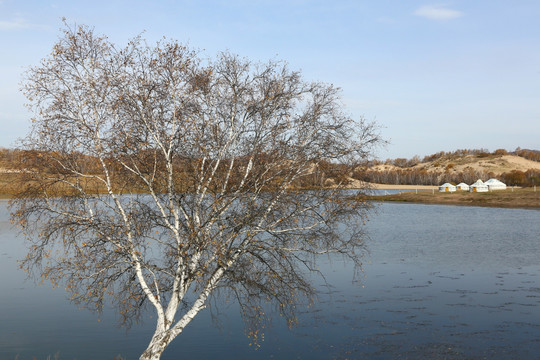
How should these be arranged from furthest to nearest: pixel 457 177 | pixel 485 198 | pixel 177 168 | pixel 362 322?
1. pixel 457 177
2. pixel 485 198
3. pixel 362 322
4. pixel 177 168

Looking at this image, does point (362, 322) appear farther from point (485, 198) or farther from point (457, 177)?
point (457, 177)

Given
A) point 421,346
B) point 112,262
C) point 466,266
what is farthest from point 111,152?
point 466,266

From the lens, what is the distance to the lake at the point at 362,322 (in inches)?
704

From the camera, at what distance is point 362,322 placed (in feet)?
68.6

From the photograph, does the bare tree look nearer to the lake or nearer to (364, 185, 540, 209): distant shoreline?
the lake

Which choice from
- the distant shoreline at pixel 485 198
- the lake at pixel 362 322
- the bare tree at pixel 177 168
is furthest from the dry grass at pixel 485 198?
the bare tree at pixel 177 168

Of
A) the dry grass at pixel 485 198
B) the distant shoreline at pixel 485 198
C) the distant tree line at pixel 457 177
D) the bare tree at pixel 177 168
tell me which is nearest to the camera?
the bare tree at pixel 177 168

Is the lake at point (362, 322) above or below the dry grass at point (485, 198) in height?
below

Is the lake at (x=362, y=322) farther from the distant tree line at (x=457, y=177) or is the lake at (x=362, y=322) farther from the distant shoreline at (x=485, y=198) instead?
the distant tree line at (x=457, y=177)

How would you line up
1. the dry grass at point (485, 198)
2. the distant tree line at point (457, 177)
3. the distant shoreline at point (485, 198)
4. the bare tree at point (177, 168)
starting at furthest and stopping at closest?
the distant tree line at point (457, 177)
the dry grass at point (485, 198)
the distant shoreline at point (485, 198)
the bare tree at point (177, 168)

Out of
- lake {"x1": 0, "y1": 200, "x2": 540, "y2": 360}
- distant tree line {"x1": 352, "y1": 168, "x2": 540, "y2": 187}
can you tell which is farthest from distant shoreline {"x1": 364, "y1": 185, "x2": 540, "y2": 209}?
lake {"x1": 0, "y1": 200, "x2": 540, "y2": 360}

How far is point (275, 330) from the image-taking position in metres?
20.5

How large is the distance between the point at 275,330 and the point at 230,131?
9298 millimetres

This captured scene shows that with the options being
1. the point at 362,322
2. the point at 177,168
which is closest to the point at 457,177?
the point at 362,322
